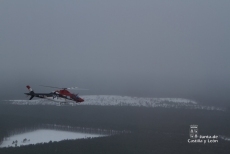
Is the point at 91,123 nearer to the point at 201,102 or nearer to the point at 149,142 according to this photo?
the point at 149,142

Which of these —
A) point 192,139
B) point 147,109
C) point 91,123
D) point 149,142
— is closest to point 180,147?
point 192,139

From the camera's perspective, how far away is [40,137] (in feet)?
62.6

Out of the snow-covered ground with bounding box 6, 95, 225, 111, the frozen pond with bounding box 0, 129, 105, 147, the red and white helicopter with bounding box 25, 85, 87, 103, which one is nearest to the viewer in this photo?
the red and white helicopter with bounding box 25, 85, 87, 103

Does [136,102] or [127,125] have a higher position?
[136,102]

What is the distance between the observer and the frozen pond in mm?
17953

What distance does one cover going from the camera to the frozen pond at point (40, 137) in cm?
1795

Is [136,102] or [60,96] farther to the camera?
[136,102]

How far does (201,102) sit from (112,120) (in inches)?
438
